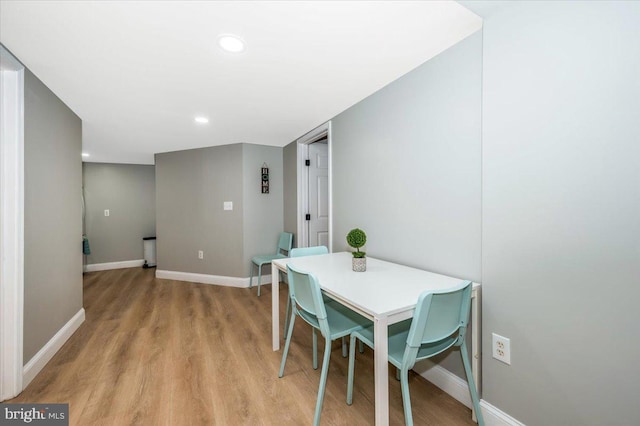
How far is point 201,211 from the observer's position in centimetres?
411

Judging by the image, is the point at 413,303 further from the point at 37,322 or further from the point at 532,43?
the point at 37,322

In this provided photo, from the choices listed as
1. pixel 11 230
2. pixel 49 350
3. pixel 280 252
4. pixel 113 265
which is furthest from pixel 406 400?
pixel 113 265

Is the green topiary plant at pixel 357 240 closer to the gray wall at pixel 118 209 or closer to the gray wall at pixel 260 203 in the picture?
the gray wall at pixel 260 203

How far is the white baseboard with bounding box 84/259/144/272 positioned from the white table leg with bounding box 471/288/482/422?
583 centimetres

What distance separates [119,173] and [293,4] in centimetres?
535

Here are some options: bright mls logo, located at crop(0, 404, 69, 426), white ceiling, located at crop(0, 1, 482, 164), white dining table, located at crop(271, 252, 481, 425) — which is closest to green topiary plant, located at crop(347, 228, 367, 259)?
white dining table, located at crop(271, 252, 481, 425)

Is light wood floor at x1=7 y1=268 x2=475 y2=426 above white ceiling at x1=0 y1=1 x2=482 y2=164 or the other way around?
the other way around

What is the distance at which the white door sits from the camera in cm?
358

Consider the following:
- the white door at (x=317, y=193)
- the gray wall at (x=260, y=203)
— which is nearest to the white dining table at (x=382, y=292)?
the white door at (x=317, y=193)

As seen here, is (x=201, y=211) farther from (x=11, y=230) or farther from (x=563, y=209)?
(x=563, y=209)

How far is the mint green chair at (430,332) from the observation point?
1.10 m

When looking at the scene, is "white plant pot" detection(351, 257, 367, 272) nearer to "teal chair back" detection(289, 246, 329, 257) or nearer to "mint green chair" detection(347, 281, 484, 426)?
"mint green chair" detection(347, 281, 484, 426)

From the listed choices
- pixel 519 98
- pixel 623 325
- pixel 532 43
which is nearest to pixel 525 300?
pixel 623 325

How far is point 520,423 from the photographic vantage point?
49.8 inches
